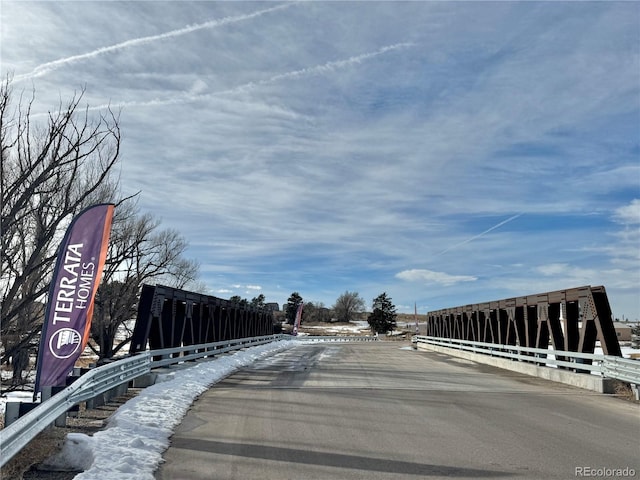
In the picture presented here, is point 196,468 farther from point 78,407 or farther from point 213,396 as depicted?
point 213,396

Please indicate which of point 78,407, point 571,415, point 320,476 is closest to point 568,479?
point 320,476

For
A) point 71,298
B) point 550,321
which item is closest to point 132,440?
point 71,298

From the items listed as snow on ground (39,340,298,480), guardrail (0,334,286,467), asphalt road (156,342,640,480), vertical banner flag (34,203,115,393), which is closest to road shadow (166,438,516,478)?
asphalt road (156,342,640,480)

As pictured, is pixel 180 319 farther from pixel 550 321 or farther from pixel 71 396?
pixel 550 321

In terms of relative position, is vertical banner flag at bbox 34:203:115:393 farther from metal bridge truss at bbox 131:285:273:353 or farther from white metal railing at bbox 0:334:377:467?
metal bridge truss at bbox 131:285:273:353

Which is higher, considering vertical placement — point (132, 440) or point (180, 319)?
point (180, 319)

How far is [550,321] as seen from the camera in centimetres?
1762

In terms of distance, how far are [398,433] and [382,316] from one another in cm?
9499

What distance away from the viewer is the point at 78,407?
28.7ft

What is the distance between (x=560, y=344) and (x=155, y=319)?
1259 cm

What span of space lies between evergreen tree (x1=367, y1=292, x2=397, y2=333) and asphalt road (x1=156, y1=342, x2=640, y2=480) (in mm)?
87561

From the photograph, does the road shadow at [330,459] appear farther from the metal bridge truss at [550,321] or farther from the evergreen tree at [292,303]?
the evergreen tree at [292,303]

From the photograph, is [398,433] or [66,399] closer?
[66,399]

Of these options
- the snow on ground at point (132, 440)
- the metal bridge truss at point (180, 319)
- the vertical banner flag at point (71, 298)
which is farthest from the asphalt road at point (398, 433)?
the metal bridge truss at point (180, 319)
